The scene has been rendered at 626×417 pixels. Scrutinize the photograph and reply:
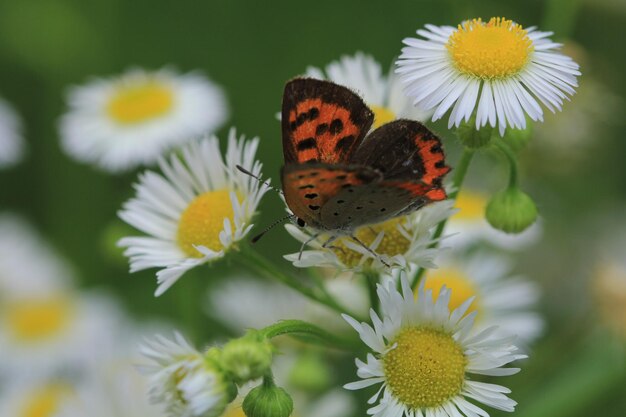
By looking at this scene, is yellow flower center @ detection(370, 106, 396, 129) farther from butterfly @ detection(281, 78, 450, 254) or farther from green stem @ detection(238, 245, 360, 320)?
green stem @ detection(238, 245, 360, 320)

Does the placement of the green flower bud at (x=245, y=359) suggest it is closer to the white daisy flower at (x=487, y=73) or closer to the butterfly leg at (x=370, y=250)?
the butterfly leg at (x=370, y=250)

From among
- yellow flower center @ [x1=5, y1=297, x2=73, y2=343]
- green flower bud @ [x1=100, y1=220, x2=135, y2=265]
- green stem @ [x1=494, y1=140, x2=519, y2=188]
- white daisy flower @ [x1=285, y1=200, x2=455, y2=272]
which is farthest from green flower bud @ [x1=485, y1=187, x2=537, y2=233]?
yellow flower center @ [x1=5, y1=297, x2=73, y2=343]

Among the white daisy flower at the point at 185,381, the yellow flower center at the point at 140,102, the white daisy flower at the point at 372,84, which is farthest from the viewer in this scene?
the yellow flower center at the point at 140,102

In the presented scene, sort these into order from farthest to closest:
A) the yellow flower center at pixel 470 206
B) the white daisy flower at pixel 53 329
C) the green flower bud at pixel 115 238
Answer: the white daisy flower at pixel 53 329 → the yellow flower center at pixel 470 206 → the green flower bud at pixel 115 238

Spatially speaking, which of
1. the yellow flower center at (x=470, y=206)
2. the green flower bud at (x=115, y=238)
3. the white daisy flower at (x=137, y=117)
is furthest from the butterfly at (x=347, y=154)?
the white daisy flower at (x=137, y=117)

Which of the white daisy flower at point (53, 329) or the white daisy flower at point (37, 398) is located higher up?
the white daisy flower at point (53, 329)

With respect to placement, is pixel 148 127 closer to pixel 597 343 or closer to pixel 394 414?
pixel 597 343

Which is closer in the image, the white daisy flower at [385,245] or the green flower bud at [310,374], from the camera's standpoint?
the white daisy flower at [385,245]
